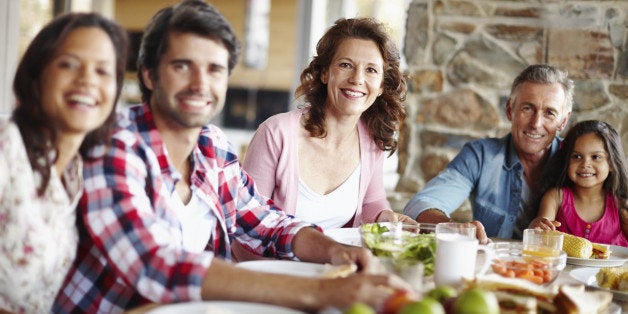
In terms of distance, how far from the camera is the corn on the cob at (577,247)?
1908 millimetres

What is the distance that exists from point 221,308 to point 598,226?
66.4 inches

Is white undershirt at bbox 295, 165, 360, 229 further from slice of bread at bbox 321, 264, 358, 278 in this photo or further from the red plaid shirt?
slice of bread at bbox 321, 264, 358, 278

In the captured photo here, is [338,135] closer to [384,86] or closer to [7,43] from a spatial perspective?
[384,86]

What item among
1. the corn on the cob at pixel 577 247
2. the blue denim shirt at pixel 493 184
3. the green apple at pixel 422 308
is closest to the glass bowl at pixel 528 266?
the corn on the cob at pixel 577 247

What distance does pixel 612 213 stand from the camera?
8.23 feet

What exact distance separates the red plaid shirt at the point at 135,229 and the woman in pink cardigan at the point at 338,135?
0.76m

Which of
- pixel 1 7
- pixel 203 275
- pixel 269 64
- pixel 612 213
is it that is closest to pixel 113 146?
pixel 203 275

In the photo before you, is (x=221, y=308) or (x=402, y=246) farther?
(x=402, y=246)

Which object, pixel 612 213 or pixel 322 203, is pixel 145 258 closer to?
pixel 322 203

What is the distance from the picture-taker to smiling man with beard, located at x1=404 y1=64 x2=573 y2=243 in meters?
2.64

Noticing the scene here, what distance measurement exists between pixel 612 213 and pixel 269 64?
6.04 m

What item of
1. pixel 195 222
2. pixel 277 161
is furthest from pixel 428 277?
pixel 277 161

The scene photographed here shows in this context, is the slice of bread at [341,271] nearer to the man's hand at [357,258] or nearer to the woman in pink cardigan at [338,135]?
the man's hand at [357,258]

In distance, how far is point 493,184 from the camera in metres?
2.72
